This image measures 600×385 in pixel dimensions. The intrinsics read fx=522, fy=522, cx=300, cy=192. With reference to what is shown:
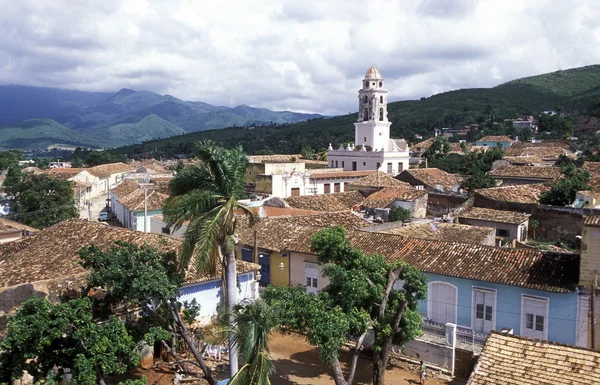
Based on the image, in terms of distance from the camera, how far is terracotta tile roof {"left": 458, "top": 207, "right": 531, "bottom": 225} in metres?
27.4

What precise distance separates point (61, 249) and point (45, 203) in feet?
47.5

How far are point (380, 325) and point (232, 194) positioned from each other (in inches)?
169

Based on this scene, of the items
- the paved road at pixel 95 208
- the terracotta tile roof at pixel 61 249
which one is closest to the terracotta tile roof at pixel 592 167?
the terracotta tile roof at pixel 61 249

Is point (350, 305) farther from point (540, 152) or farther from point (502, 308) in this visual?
point (540, 152)

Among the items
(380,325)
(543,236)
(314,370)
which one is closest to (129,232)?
(314,370)

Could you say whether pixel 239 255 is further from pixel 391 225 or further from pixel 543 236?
pixel 543 236

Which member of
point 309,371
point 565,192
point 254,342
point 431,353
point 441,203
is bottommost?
point 309,371

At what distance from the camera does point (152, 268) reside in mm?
10375

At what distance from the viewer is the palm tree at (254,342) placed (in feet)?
25.7

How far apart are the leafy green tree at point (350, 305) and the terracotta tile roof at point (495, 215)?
17394 millimetres

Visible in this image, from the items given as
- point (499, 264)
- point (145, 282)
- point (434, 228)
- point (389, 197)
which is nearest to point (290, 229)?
point (434, 228)

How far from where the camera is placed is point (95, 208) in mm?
49188

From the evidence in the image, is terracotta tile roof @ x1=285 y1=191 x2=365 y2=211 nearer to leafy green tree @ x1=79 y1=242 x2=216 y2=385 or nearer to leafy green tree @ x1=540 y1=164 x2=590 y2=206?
leafy green tree @ x1=540 y1=164 x2=590 y2=206

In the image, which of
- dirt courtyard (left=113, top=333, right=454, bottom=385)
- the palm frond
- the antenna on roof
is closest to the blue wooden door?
dirt courtyard (left=113, top=333, right=454, bottom=385)
